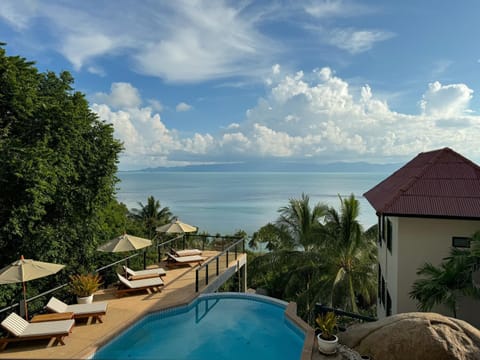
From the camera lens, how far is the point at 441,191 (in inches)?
448

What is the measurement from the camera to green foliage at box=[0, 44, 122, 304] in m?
12.0

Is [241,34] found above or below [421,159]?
above

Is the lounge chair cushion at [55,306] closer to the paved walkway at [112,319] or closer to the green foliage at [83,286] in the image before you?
the paved walkway at [112,319]

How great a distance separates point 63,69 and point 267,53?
10.6 meters

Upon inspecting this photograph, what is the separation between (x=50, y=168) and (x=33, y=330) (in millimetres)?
6117

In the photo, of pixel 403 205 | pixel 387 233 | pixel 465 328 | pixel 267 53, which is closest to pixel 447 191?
pixel 403 205

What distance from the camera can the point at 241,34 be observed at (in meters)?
14.8

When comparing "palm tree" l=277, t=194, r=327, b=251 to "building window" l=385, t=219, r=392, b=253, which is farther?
"palm tree" l=277, t=194, r=327, b=251

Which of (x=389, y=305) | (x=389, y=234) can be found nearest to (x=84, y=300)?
(x=389, y=305)

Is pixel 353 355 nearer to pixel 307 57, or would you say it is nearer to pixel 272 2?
pixel 272 2

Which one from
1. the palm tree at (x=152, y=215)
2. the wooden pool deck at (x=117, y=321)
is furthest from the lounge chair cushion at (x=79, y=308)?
the palm tree at (x=152, y=215)

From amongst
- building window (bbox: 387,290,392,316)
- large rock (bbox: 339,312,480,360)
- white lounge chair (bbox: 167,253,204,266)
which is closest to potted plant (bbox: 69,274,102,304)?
white lounge chair (bbox: 167,253,204,266)

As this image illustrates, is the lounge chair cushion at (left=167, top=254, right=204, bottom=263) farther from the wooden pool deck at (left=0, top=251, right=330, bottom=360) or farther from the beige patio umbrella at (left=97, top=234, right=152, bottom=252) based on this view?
the beige patio umbrella at (left=97, top=234, right=152, bottom=252)

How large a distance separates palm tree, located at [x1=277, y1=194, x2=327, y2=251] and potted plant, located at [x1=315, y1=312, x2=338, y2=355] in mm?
10655
